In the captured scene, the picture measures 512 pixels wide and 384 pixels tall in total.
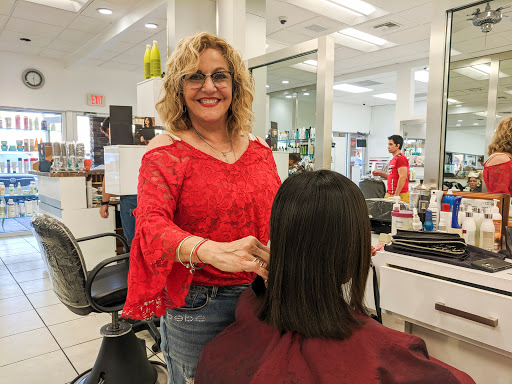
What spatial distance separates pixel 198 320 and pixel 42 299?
10.5 feet

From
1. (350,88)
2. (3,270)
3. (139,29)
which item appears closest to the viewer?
(3,270)

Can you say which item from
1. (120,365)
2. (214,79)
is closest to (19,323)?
(120,365)

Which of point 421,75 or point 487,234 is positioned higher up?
point 421,75

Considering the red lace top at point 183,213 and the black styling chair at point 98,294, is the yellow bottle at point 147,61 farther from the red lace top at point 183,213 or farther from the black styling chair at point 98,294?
the red lace top at point 183,213

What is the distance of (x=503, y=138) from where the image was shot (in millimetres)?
1891

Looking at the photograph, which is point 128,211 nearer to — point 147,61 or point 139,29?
point 147,61

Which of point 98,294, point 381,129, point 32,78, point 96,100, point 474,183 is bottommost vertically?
→ point 98,294

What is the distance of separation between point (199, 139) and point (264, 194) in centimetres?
27

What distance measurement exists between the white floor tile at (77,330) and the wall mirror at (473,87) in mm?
2724

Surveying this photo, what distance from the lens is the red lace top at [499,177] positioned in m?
1.87

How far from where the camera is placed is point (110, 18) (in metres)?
4.95

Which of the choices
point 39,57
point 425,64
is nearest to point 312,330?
point 425,64

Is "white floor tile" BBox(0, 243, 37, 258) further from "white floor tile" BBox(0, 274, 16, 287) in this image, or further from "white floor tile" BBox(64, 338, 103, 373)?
"white floor tile" BBox(64, 338, 103, 373)

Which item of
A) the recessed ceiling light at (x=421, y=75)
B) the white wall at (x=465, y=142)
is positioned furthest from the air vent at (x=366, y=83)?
the white wall at (x=465, y=142)
